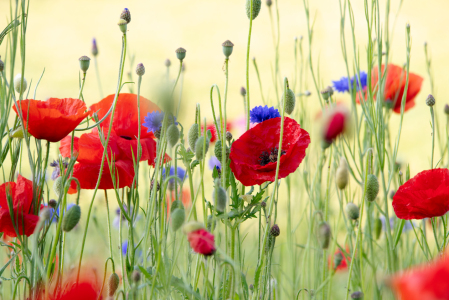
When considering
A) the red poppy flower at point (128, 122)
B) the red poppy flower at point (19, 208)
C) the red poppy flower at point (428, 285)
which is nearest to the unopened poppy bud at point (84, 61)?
the red poppy flower at point (128, 122)

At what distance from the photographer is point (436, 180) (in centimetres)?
59

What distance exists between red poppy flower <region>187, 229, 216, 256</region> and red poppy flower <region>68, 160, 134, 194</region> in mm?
250

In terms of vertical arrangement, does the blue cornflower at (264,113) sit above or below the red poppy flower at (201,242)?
above

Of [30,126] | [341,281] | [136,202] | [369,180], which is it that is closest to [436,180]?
[369,180]

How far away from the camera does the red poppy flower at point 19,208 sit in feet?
1.75

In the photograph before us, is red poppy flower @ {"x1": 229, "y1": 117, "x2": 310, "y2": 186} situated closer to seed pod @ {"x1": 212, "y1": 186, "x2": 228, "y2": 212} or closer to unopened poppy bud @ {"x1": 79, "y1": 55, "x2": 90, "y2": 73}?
seed pod @ {"x1": 212, "y1": 186, "x2": 228, "y2": 212}

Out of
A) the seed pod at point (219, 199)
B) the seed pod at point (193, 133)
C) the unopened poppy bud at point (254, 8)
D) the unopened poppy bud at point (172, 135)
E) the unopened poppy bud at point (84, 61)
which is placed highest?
the unopened poppy bud at point (254, 8)

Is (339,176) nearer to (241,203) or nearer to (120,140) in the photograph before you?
(241,203)

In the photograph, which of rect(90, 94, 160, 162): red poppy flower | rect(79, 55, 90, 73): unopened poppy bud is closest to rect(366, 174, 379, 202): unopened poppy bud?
rect(90, 94, 160, 162): red poppy flower

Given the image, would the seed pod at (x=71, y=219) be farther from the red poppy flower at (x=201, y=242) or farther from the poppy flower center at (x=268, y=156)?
the poppy flower center at (x=268, y=156)

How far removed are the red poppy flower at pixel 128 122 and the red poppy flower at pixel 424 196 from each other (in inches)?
12.6

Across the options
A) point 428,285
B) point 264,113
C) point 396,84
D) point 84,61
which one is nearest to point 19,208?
point 84,61

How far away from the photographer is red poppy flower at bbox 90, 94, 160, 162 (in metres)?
0.62

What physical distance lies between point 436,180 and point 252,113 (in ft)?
0.82
